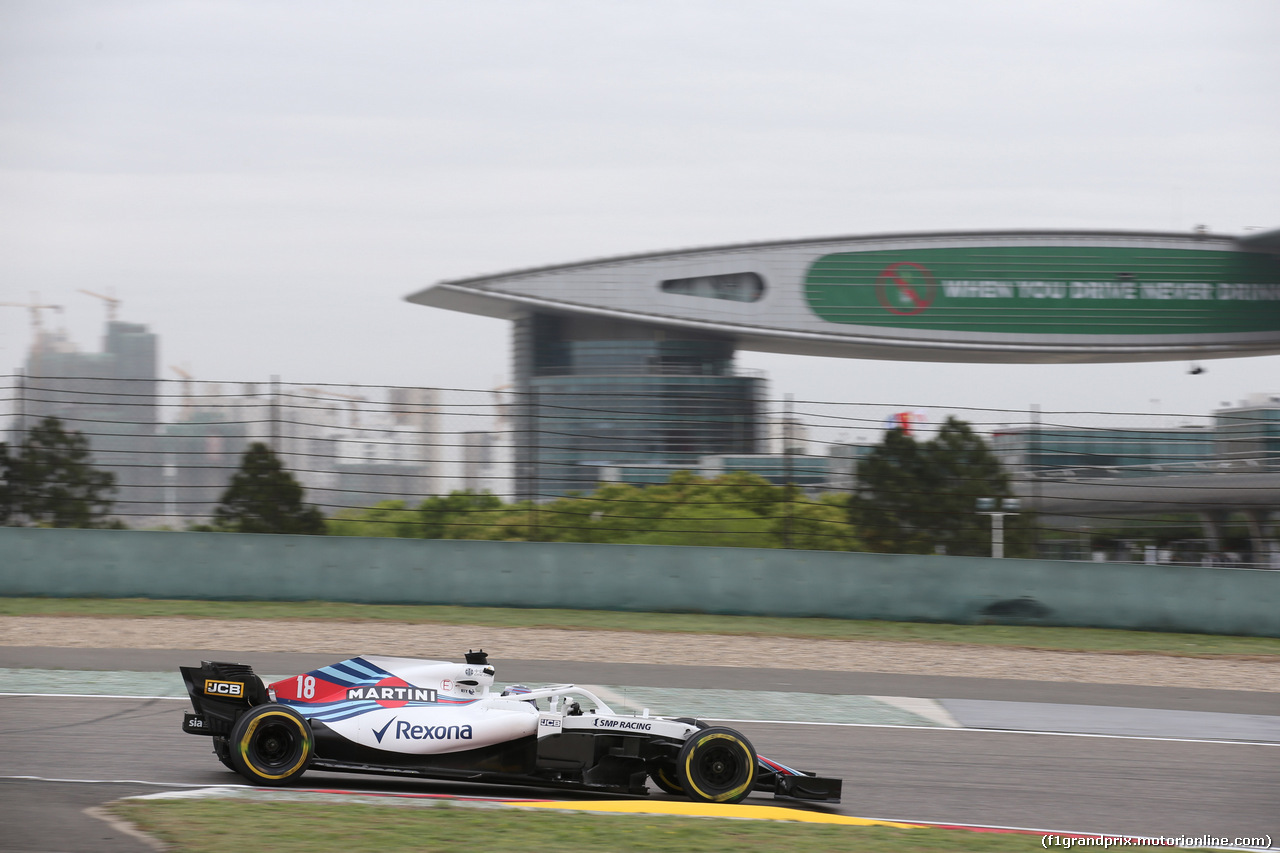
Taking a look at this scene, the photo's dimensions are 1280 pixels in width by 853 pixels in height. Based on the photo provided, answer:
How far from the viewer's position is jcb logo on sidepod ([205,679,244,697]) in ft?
20.5

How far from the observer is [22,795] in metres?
5.66

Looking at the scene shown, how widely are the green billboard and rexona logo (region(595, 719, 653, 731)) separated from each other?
35.2 meters

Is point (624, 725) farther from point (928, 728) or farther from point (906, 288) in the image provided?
point (906, 288)

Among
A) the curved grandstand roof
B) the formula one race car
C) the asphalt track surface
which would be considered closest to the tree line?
the asphalt track surface

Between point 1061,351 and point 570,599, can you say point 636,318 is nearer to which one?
point 1061,351

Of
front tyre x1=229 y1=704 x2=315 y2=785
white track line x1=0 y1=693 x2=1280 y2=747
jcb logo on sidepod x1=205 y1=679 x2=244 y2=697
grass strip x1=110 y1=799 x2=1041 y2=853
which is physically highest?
jcb logo on sidepod x1=205 y1=679 x2=244 y2=697

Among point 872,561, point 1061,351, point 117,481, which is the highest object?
point 1061,351

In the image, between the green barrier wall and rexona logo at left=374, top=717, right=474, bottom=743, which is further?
the green barrier wall

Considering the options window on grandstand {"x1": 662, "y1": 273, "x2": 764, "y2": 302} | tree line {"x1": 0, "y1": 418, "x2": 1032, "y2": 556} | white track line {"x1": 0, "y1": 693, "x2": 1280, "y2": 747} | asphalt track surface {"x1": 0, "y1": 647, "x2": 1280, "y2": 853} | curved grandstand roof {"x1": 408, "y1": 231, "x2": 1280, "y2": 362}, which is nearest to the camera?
asphalt track surface {"x1": 0, "y1": 647, "x2": 1280, "y2": 853}

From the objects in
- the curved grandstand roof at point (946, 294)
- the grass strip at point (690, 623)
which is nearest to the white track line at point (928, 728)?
the grass strip at point (690, 623)

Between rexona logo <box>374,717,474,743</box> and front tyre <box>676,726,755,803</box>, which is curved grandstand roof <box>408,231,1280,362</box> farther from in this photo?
rexona logo <box>374,717,474,743</box>

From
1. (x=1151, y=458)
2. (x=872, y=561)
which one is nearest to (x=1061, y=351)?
(x=1151, y=458)

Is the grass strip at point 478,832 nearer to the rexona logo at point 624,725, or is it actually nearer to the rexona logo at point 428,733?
the rexona logo at point 428,733

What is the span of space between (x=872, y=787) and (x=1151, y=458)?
12.0 meters
